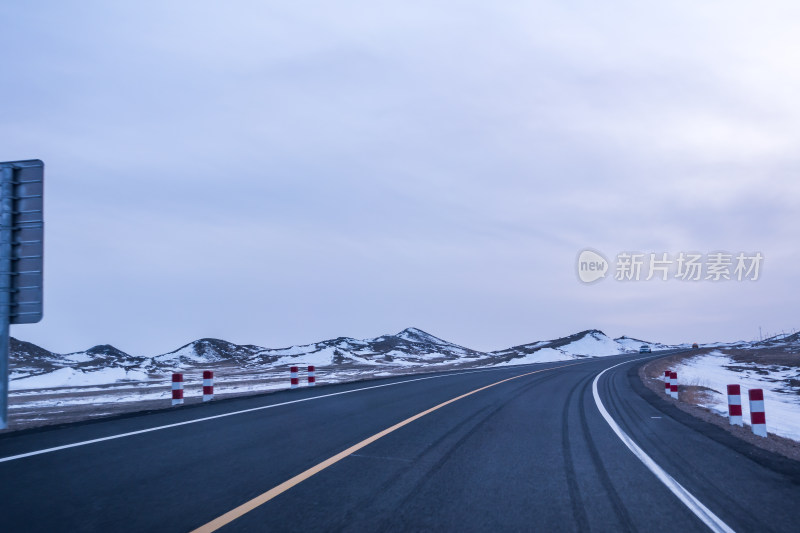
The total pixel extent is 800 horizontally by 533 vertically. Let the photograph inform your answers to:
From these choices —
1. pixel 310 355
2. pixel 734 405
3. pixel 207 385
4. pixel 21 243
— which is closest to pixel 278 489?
pixel 21 243

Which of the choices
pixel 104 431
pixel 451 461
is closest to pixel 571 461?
pixel 451 461

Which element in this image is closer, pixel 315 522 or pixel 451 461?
pixel 315 522

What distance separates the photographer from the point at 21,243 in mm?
12391

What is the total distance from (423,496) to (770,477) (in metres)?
4.68

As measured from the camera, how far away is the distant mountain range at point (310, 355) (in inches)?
2889

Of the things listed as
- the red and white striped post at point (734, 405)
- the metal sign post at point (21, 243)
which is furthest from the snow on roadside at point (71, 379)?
the red and white striped post at point (734, 405)

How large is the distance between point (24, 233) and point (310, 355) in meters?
72.3

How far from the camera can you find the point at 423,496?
20.0 ft

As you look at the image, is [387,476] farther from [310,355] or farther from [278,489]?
[310,355]

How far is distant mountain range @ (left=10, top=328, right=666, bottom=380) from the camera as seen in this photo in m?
73.4

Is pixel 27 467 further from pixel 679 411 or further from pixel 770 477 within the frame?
pixel 679 411

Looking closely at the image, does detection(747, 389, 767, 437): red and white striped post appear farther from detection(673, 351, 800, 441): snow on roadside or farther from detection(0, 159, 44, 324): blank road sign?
detection(0, 159, 44, 324): blank road sign

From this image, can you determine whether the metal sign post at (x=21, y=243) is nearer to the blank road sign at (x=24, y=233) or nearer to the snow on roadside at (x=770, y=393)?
the blank road sign at (x=24, y=233)

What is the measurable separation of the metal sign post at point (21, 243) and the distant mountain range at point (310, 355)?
52362 millimetres
